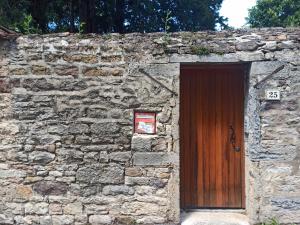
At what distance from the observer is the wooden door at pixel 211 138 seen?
5.02m

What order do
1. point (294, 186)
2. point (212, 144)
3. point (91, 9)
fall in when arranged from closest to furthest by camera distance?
point (294, 186) → point (212, 144) → point (91, 9)

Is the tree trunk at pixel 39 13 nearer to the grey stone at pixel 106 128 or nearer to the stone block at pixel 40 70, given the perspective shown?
the stone block at pixel 40 70

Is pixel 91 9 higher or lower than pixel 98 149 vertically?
higher

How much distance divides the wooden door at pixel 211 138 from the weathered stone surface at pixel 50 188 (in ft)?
5.20

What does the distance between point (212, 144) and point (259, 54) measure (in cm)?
135

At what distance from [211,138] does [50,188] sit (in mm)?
2206

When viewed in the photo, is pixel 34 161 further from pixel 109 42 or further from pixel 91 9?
pixel 91 9

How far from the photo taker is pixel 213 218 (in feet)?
15.5

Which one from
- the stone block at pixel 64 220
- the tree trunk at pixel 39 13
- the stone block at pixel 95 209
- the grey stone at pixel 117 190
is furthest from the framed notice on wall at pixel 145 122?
the tree trunk at pixel 39 13

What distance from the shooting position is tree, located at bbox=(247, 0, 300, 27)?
59.4ft

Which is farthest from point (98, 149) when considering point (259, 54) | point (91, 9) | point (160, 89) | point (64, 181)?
point (91, 9)

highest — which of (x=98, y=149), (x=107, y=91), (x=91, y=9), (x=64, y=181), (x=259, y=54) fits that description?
(x=91, y=9)

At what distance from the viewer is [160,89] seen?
4.63 meters

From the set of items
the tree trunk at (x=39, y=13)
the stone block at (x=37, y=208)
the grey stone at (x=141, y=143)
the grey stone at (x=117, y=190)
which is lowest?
the stone block at (x=37, y=208)
